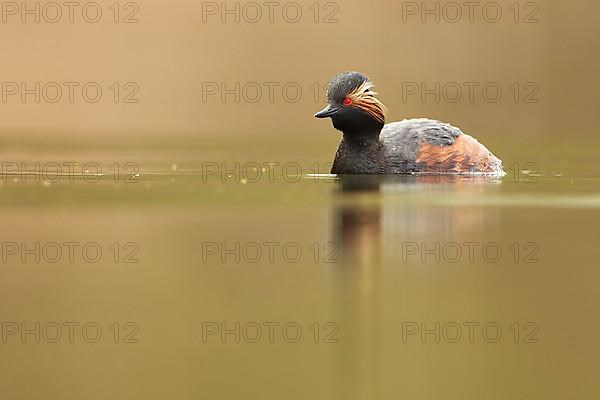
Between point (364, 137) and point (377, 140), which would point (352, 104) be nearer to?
point (364, 137)

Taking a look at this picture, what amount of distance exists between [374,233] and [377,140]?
6.07 meters

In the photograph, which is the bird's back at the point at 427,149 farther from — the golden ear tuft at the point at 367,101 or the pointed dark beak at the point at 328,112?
the pointed dark beak at the point at 328,112

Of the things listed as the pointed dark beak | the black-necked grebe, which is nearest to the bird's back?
the black-necked grebe

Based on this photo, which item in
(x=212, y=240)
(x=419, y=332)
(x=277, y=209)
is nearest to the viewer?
(x=419, y=332)

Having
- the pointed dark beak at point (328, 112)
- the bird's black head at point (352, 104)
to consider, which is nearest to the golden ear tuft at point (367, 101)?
the bird's black head at point (352, 104)

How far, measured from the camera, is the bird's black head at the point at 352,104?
56.6 ft

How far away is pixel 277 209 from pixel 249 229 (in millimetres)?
1759

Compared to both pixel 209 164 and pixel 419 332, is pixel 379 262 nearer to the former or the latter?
pixel 419 332

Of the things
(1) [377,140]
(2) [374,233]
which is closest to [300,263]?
(2) [374,233]

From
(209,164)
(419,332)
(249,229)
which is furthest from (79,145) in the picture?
(419,332)

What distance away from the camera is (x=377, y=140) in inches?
687

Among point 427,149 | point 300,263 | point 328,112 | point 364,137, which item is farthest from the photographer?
point 364,137

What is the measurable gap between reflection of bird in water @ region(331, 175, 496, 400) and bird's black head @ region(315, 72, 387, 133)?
0.75 meters

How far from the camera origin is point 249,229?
1188 cm
